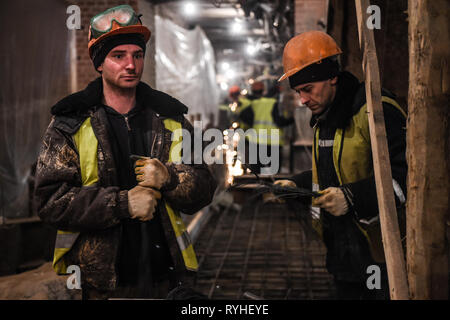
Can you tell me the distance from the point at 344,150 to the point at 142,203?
1.31 m

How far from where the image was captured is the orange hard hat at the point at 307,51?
302 cm

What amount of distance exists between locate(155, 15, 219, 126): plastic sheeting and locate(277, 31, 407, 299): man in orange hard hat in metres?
5.17

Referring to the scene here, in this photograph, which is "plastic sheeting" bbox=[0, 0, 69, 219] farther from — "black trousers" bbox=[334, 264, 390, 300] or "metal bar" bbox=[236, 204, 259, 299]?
"black trousers" bbox=[334, 264, 390, 300]

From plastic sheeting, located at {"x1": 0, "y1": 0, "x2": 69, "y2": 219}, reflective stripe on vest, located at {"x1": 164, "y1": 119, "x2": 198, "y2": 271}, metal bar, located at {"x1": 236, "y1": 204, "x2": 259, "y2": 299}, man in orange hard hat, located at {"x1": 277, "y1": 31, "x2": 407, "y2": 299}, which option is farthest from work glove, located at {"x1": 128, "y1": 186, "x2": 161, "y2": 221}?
plastic sheeting, located at {"x1": 0, "y1": 0, "x2": 69, "y2": 219}

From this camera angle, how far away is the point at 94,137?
106 inches

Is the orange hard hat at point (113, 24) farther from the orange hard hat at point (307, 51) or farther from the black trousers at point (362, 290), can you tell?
the black trousers at point (362, 290)

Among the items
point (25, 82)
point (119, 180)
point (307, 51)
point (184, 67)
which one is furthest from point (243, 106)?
point (119, 180)

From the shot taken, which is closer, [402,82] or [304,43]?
[304,43]

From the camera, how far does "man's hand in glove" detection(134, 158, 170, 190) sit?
101 inches

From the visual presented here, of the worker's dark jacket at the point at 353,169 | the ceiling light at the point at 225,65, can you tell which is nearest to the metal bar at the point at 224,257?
the worker's dark jacket at the point at 353,169

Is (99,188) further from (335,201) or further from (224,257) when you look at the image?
(224,257)

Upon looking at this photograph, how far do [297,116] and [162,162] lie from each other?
18.7 ft
